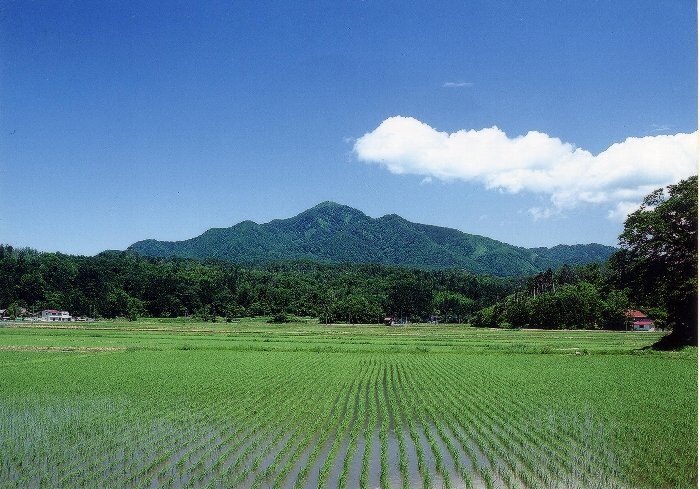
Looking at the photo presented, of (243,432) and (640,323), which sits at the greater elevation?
(243,432)

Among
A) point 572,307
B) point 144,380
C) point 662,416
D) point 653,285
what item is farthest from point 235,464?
point 572,307

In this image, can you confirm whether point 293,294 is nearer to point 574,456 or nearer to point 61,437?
point 61,437

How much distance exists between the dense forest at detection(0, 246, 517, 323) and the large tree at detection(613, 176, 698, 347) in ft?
230

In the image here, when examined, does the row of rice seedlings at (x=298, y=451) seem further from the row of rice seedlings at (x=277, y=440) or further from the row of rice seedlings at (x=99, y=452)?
the row of rice seedlings at (x=99, y=452)

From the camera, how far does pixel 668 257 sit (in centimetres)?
3441

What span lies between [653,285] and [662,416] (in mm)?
22551

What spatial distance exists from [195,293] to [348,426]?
4044 inches

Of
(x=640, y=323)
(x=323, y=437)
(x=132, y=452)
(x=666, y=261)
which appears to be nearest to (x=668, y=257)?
(x=666, y=261)

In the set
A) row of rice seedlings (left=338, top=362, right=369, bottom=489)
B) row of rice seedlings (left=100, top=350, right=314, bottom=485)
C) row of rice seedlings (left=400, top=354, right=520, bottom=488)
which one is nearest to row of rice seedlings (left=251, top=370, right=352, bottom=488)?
row of rice seedlings (left=338, top=362, right=369, bottom=489)

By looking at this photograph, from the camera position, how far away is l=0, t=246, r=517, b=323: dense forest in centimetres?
10219

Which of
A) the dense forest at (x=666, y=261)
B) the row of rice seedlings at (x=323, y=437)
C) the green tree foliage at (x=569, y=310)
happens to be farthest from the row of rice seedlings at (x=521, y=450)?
the green tree foliage at (x=569, y=310)

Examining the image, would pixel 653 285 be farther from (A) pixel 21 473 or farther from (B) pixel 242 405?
(A) pixel 21 473

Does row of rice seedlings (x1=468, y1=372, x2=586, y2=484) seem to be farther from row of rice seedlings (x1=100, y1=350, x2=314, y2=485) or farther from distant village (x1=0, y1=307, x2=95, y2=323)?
distant village (x1=0, y1=307, x2=95, y2=323)

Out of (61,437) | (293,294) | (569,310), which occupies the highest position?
(293,294)
